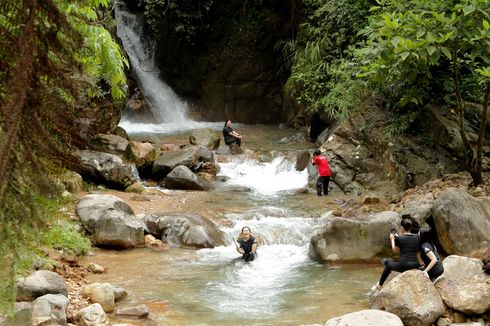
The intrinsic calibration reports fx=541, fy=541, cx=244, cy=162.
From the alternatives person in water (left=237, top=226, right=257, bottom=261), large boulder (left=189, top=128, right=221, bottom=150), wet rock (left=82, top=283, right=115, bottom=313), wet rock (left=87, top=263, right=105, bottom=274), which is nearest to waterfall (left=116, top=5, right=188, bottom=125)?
large boulder (left=189, top=128, right=221, bottom=150)

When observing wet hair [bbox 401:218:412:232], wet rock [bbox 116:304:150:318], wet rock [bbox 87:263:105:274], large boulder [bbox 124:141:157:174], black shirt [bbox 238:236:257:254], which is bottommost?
wet rock [bbox 116:304:150:318]

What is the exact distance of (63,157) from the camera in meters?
2.96

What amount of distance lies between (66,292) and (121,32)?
19.9 m

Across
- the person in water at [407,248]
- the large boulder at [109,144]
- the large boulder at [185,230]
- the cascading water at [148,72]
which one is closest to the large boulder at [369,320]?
the person in water at [407,248]

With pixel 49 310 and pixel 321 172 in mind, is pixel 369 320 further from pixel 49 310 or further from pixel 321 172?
pixel 321 172

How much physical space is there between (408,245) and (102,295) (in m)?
4.22

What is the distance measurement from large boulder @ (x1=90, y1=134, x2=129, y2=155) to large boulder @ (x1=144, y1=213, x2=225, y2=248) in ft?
14.7

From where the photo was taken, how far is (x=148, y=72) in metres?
25.2

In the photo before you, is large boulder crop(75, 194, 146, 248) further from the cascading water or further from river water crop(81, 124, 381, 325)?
the cascading water

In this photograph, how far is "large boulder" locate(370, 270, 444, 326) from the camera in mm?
6727

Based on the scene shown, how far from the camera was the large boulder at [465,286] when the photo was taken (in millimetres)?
6875

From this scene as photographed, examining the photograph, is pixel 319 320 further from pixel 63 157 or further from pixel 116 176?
pixel 116 176

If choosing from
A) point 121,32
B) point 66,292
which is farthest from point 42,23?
point 121,32

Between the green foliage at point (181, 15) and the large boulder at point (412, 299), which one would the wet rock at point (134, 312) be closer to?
the large boulder at point (412, 299)
